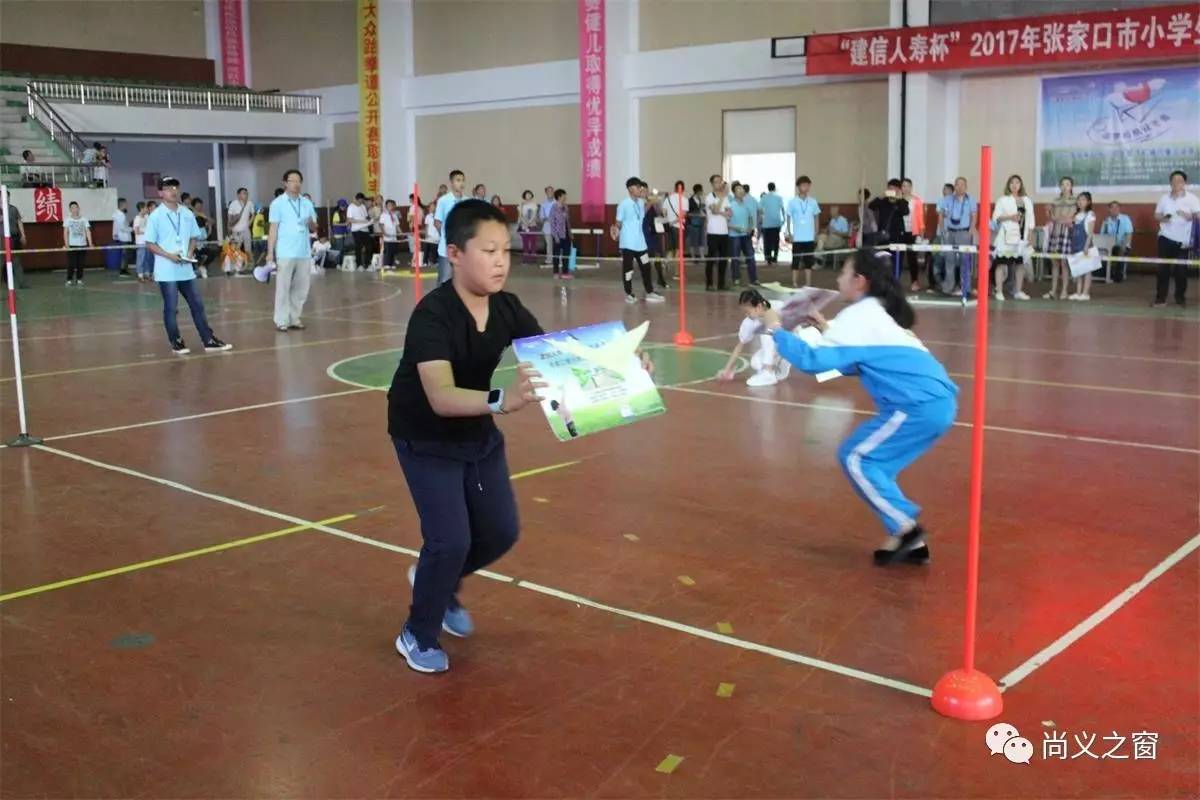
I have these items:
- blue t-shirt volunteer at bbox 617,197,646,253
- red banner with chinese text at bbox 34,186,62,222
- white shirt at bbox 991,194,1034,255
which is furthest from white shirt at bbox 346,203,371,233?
white shirt at bbox 991,194,1034,255

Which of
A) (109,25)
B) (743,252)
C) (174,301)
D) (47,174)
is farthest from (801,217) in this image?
(109,25)

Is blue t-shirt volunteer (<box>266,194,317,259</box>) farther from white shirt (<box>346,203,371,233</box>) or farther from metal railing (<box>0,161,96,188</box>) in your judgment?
metal railing (<box>0,161,96,188</box>)

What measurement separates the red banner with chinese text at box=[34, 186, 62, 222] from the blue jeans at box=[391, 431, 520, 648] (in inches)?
1066

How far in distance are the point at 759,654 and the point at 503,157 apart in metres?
29.4

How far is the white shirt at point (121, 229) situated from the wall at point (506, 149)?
350 inches

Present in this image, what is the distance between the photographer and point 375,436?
Result: 30.2 ft

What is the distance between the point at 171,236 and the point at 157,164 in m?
28.6

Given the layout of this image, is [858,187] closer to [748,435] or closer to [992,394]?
[992,394]

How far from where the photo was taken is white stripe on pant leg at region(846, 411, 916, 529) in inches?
233

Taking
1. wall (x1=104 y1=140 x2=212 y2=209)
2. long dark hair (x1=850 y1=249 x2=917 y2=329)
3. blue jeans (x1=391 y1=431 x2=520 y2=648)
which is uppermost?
wall (x1=104 y1=140 x2=212 y2=209)

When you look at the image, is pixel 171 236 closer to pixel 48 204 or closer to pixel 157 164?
pixel 48 204

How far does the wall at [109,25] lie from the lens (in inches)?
1455

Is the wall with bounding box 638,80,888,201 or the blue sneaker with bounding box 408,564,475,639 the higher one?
the wall with bounding box 638,80,888,201

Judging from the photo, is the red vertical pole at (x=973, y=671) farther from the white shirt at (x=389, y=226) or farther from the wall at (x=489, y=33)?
the wall at (x=489, y=33)
